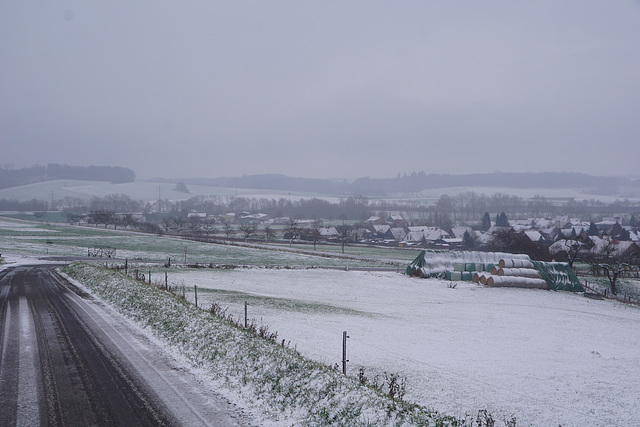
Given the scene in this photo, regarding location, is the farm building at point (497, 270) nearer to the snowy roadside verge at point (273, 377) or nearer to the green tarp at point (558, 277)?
the green tarp at point (558, 277)

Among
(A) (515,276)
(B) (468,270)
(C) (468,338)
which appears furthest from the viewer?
(B) (468,270)

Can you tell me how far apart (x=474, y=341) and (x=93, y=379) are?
54.5ft

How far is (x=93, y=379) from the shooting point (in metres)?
12.9

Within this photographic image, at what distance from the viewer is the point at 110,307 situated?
76.0 feet

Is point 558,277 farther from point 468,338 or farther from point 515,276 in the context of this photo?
point 468,338

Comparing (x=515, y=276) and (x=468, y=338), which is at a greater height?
(x=468, y=338)

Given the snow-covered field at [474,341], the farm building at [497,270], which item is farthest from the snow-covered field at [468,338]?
the farm building at [497,270]

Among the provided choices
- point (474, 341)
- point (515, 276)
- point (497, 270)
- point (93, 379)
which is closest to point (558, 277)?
point (515, 276)

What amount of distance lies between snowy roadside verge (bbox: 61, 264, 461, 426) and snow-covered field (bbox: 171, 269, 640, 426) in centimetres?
241

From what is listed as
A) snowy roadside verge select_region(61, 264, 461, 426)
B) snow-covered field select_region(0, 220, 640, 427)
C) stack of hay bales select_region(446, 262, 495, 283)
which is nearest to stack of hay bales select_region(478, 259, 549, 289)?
stack of hay bales select_region(446, 262, 495, 283)

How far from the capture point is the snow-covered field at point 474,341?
45.9 ft

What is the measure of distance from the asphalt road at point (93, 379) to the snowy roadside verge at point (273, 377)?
779mm

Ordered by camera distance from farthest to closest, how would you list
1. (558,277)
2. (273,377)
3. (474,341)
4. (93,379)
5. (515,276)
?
(558,277), (515,276), (474,341), (273,377), (93,379)

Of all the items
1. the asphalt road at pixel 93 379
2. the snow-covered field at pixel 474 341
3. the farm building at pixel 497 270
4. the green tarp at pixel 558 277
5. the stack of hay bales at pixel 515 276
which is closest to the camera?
the asphalt road at pixel 93 379
